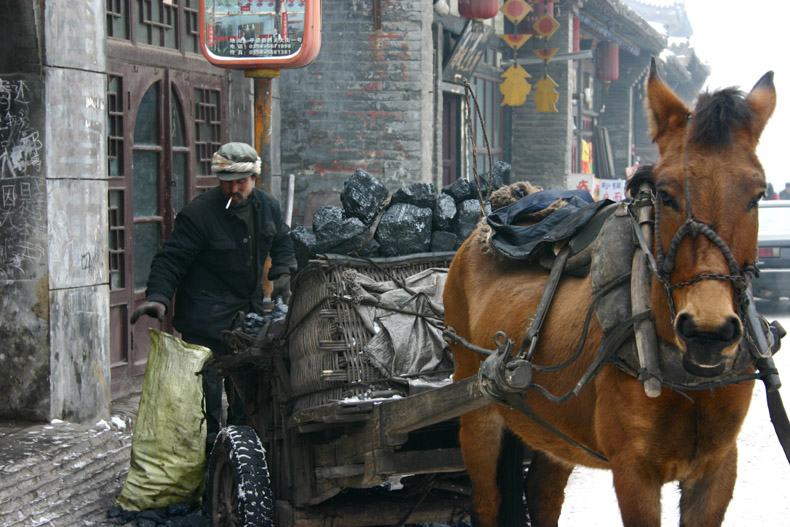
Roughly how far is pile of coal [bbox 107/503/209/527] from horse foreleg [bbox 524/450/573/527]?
1698mm

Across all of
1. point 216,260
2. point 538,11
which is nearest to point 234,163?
point 216,260

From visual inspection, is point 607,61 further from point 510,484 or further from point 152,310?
point 510,484

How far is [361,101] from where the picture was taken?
11.7 m

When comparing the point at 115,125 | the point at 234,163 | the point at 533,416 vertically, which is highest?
the point at 115,125

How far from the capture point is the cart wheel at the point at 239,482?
4348mm

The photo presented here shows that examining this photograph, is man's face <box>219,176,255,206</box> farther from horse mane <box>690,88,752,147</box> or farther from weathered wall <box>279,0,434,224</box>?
weathered wall <box>279,0,434,224</box>

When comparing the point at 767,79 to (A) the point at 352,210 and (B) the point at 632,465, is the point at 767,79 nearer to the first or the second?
(B) the point at 632,465

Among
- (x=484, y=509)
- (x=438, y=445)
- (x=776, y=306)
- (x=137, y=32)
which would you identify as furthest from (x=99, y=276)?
(x=776, y=306)

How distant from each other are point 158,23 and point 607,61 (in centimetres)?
1673

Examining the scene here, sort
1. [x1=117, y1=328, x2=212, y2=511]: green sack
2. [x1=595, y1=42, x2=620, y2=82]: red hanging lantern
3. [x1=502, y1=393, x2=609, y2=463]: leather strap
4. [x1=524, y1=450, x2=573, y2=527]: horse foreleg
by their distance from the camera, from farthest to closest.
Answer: [x1=595, y1=42, x2=620, y2=82]: red hanging lantern → [x1=117, y1=328, x2=212, y2=511]: green sack → [x1=524, y1=450, x2=573, y2=527]: horse foreleg → [x1=502, y1=393, x2=609, y2=463]: leather strap

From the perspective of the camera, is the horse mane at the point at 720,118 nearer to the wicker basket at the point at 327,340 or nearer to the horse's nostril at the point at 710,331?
the horse's nostril at the point at 710,331

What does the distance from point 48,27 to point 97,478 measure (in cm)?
266

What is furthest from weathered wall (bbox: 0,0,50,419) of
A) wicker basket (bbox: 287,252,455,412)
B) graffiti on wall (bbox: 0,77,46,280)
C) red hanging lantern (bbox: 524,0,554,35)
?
red hanging lantern (bbox: 524,0,554,35)

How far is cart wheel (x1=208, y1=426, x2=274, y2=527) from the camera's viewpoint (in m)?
4.35
